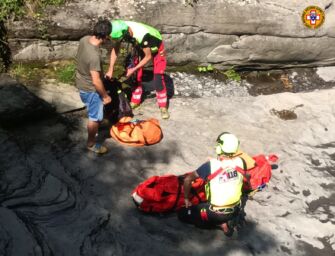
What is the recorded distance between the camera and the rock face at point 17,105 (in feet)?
22.9

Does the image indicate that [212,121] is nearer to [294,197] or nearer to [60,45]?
[294,197]

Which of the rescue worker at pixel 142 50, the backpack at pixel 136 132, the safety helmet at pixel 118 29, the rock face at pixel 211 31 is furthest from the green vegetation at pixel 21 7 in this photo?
the backpack at pixel 136 132

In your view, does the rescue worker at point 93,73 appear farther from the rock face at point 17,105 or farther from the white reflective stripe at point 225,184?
the white reflective stripe at point 225,184

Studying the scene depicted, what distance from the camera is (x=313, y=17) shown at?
9523 mm

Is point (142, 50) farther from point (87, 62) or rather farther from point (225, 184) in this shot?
point (225, 184)

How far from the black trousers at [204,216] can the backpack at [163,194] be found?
198mm

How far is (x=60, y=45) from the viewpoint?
8.47m

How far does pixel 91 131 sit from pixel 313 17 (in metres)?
5.48

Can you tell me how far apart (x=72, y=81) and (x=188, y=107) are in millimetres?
2102

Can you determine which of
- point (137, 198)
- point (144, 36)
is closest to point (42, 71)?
point (144, 36)

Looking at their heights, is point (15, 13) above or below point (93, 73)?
above

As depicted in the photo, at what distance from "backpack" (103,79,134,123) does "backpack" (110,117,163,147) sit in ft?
0.65

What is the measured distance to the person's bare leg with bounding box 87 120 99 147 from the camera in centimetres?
652

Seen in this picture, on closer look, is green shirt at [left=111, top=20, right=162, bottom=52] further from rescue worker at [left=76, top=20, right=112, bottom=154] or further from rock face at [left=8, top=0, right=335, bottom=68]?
rock face at [left=8, top=0, right=335, bottom=68]
